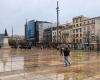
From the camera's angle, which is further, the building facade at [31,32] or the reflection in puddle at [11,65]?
the building facade at [31,32]

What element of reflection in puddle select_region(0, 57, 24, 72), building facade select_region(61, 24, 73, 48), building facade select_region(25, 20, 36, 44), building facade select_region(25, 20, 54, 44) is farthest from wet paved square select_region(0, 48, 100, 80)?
building facade select_region(25, 20, 36, 44)

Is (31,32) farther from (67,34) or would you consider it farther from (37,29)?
(67,34)

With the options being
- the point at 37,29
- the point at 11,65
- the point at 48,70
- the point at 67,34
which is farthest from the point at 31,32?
the point at 48,70

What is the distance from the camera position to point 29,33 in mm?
139000

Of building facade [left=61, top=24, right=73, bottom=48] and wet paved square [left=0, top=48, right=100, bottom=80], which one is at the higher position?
building facade [left=61, top=24, right=73, bottom=48]

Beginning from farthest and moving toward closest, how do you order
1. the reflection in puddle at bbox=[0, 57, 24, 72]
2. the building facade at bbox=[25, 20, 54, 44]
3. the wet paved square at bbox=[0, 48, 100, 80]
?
the building facade at bbox=[25, 20, 54, 44] < the reflection in puddle at bbox=[0, 57, 24, 72] < the wet paved square at bbox=[0, 48, 100, 80]

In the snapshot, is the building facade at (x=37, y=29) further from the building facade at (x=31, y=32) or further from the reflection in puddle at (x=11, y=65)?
the reflection in puddle at (x=11, y=65)

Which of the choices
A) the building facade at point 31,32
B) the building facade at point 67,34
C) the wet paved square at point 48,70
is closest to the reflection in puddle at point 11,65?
the wet paved square at point 48,70

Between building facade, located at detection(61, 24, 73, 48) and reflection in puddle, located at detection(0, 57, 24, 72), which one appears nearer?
reflection in puddle, located at detection(0, 57, 24, 72)

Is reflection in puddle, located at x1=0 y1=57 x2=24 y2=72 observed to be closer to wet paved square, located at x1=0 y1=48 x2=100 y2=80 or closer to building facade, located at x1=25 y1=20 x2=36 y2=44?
wet paved square, located at x1=0 y1=48 x2=100 y2=80

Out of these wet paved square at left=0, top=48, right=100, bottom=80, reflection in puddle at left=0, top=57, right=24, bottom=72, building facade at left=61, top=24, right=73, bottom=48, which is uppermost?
building facade at left=61, top=24, right=73, bottom=48

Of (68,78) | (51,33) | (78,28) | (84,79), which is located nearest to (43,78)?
(68,78)

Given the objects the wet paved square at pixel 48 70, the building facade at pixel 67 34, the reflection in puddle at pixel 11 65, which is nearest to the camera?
the wet paved square at pixel 48 70

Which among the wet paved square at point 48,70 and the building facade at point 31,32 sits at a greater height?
the building facade at point 31,32
